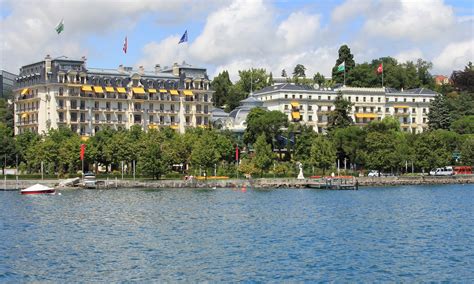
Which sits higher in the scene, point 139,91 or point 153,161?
point 139,91

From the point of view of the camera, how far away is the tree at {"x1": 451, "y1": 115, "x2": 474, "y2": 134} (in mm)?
160000

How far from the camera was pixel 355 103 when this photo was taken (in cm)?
16938

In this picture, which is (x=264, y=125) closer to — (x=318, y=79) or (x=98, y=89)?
(x=98, y=89)

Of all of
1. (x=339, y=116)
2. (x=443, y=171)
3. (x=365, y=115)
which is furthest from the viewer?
(x=365, y=115)

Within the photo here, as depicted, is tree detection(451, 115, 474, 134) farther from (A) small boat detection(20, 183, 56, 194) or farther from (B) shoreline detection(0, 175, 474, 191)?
(A) small boat detection(20, 183, 56, 194)

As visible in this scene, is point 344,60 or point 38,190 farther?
point 344,60

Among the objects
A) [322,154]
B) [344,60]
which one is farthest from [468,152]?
[344,60]

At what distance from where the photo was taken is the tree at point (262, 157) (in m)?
122

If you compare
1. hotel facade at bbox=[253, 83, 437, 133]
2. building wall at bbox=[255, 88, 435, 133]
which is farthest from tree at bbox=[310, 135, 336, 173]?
building wall at bbox=[255, 88, 435, 133]

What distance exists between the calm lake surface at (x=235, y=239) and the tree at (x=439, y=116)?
74.0 metres

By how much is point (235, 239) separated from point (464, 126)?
4559 inches

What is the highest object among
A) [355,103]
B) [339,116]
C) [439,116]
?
[355,103]

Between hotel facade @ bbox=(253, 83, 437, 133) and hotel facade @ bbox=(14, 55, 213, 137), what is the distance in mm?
16516

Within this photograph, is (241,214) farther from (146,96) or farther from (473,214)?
(146,96)
